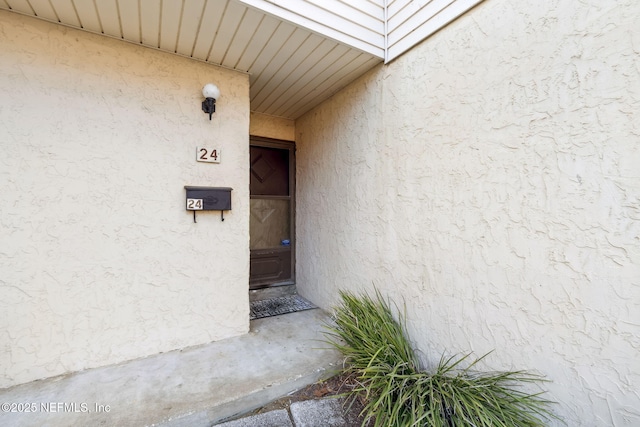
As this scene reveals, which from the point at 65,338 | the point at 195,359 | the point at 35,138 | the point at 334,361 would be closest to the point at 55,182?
the point at 35,138

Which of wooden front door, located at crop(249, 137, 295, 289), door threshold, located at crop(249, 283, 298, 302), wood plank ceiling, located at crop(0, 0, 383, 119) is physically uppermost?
wood plank ceiling, located at crop(0, 0, 383, 119)

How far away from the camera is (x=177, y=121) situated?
291 centimetres

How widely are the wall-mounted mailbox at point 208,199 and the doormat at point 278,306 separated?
1.66 meters

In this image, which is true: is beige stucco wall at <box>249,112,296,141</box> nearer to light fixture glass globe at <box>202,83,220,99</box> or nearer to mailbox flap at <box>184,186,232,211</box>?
light fixture glass globe at <box>202,83,220,99</box>

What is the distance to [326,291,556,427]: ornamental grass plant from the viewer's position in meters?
1.72

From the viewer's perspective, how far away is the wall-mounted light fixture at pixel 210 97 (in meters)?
2.90

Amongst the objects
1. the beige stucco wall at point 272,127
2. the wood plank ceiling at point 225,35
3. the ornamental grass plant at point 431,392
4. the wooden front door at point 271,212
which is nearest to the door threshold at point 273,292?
the wooden front door at point 271,212

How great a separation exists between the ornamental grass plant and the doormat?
65.9 inches

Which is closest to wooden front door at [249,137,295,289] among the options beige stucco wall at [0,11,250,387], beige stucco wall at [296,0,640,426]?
beige stucco wall at [0,11,250,387]

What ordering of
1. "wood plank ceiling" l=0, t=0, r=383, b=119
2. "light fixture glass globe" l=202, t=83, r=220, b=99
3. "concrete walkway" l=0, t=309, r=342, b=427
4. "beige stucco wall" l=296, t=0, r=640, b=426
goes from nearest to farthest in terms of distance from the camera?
"beige stucco wall" l=296, t=0, r=640, b=426
"concrete walkway" l=0, t=309, r=342, b=427
"wood plank ceiling" l=0, t=0, r=383, b=119
"light fixture glass globe" l=202, t=83, r=220, b=99

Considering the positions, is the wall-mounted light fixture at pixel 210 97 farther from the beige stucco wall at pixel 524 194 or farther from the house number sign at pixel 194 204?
the beige stucco wall at pixel 524 194

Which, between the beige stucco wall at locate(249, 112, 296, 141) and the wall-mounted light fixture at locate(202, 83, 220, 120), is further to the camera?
the beige stucco wall at locate(249, 112, 296, 141)

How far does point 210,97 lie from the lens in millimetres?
2934

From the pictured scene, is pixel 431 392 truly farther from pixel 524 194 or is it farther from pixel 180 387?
pixel 180 387
